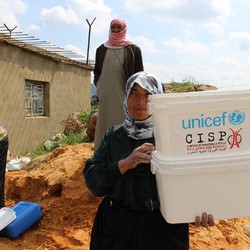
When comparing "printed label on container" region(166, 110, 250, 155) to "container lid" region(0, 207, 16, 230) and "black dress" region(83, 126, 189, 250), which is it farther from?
"container lid" region(0, 207, 16, 230)

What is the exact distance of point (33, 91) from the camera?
9.25 metres

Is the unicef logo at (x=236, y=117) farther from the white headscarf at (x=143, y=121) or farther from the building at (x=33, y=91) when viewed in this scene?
the building at (x=33, y=91)

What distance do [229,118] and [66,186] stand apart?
10.2 ft

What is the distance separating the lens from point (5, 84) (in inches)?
314

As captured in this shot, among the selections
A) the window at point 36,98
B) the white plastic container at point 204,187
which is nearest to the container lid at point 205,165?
the white plastic container at point 204,187

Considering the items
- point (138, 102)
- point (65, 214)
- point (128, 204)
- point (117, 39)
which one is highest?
point (117, 39)

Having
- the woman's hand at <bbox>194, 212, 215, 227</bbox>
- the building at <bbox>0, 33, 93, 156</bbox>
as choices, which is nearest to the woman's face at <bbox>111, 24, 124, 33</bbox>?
the woman's hand at <bbox>194, 212, 215, 227</bbox>

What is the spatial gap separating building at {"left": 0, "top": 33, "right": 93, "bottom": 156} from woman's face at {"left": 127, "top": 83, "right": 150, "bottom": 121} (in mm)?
6566

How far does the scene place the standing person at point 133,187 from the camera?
1.69 metres

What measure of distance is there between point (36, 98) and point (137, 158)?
8.22 metres

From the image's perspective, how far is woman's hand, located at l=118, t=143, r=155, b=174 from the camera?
5.09 feet

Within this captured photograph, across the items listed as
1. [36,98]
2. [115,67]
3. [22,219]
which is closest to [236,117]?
[115,67]

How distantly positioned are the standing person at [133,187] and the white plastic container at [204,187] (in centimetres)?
19

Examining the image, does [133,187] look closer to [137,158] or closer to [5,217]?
[137,158]
